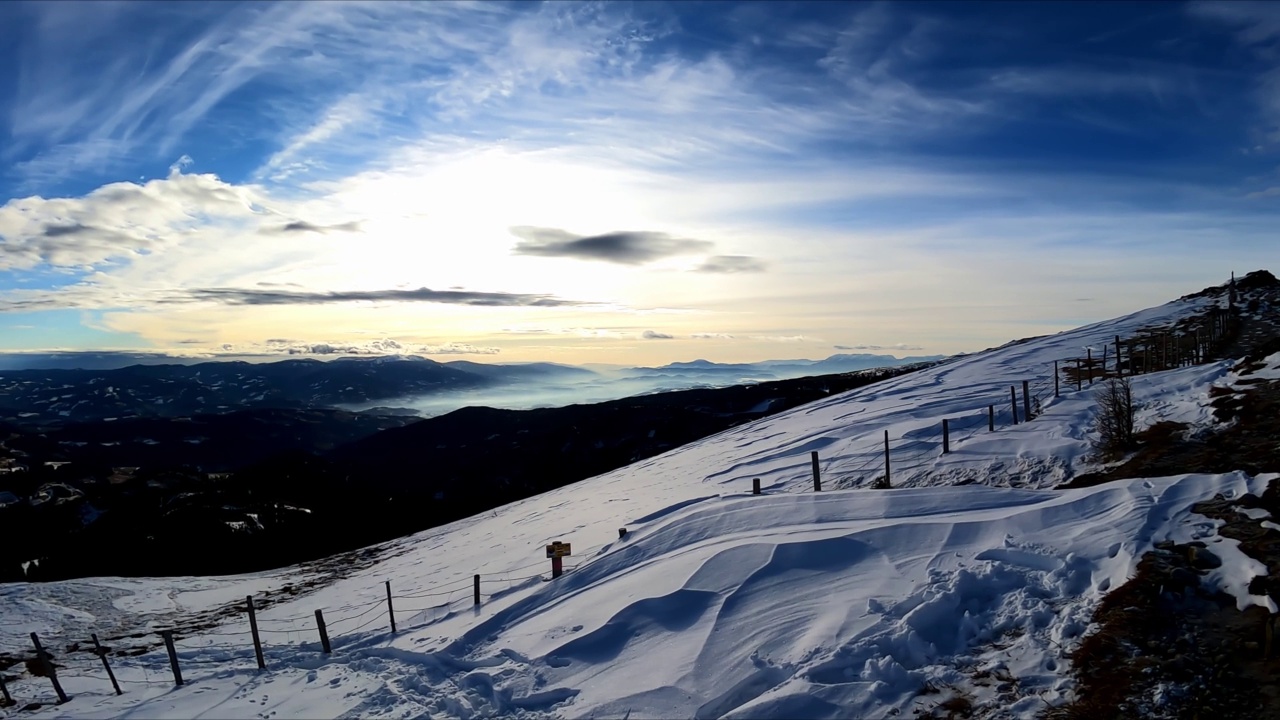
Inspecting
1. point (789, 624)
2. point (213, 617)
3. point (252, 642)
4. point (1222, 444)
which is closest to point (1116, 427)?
point (1222, 444)

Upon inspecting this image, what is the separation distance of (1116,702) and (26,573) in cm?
7884

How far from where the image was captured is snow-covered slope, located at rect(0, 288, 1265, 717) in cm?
985

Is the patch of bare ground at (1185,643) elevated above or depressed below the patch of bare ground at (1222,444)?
below

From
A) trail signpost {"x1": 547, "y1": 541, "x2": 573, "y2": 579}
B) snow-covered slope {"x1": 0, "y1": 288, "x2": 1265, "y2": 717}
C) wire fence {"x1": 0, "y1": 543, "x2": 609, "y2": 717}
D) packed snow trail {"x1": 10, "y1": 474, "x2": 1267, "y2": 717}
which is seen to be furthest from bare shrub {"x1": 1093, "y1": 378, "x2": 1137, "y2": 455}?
trail signpost {"x1": 547, "y1": 541, "x2": 573, "y2": 579}

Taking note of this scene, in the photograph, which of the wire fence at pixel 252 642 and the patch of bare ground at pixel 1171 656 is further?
the wire fence at pixel 252 642

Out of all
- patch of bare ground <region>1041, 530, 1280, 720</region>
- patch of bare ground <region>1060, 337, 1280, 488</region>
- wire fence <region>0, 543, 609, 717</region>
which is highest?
patch of bare ground <region>1060, 337, 1280, 488</region>

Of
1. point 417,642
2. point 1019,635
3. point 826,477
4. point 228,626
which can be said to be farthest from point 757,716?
point 228,626

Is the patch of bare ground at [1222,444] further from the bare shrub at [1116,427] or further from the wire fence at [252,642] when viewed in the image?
the wire fence at [252,642]

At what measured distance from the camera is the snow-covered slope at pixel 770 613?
985 centimetres

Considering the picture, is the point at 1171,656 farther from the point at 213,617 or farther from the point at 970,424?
the point at 213,617

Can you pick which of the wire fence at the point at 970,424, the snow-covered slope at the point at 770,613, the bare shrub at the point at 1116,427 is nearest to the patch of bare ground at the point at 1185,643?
the snow-covered slope at the point at 770,613

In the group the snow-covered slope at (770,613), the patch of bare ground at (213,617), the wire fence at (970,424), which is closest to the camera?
the snow-covered slope at (770,613)

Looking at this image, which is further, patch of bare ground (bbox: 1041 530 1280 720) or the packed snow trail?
the packed snow trail

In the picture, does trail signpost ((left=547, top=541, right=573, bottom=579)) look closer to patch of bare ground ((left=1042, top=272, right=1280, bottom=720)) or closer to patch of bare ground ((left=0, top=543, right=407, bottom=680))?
patch of bare ground ((left=1042, top=272, right=1280, bottom=720))
